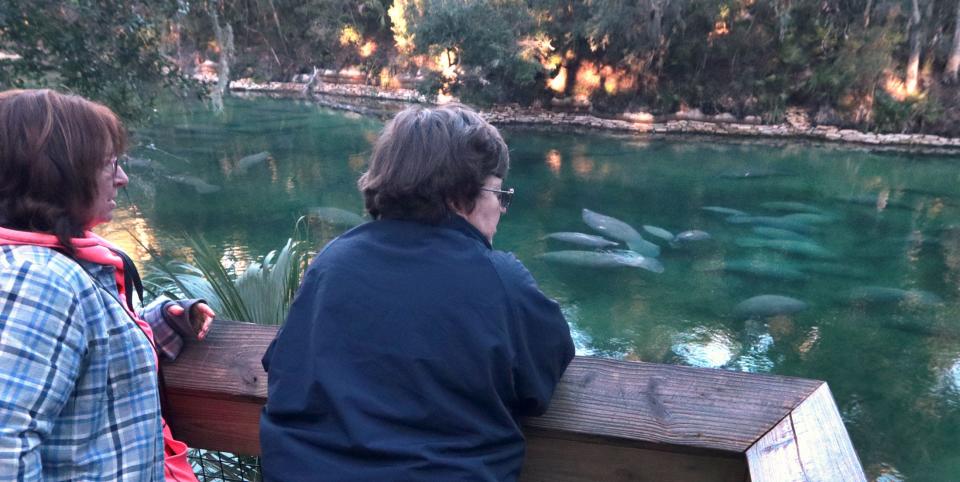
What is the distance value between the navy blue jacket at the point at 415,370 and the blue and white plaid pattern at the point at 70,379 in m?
0.17

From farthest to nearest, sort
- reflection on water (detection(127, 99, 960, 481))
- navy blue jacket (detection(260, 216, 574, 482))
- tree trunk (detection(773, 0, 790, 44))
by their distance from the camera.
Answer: tree trunk (detection(773, 0, 790, 44))
reflection on water (detection(127, 99, 960, 481))
navy blue jacket (detection(260, 216, 574, 482))

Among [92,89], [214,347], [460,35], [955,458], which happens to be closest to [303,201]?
[92,89]

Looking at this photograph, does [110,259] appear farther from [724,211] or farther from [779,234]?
[724,211]

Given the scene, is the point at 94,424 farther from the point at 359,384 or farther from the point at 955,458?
the point at 955,458

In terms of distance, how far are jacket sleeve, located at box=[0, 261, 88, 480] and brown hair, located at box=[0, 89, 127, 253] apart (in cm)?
9

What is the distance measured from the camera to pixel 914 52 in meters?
16.7

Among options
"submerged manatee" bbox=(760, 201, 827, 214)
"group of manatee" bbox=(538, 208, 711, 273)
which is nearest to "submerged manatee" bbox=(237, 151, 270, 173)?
"group of manatee" bbox=(538, 208, 711, 273)

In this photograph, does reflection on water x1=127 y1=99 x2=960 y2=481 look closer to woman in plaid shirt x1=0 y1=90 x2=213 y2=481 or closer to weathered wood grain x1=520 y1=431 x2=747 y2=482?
weathered wood grain x1=520 y1=431 x2=747 y2=482

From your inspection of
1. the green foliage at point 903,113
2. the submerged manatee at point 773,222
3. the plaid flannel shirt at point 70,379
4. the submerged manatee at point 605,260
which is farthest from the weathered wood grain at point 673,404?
the green foliage at point 903,113

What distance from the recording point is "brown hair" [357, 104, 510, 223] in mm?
1075

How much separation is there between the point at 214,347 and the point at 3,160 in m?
0.41

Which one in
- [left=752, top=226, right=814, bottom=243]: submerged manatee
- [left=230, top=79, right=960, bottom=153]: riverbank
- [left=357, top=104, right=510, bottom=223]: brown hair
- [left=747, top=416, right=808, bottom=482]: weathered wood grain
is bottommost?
[left=752, top=226, right=814, bottom=243]: submerged manatee

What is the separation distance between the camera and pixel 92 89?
5.16m

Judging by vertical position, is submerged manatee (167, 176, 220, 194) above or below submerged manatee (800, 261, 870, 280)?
above
